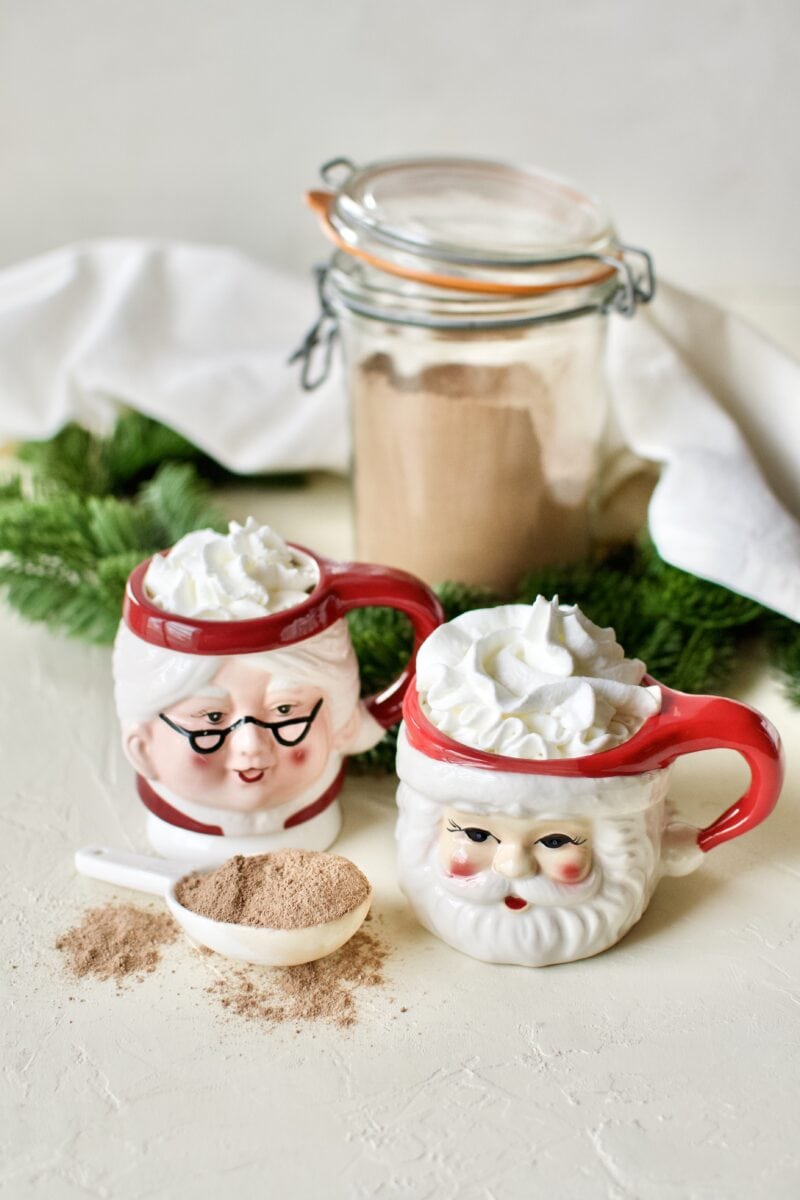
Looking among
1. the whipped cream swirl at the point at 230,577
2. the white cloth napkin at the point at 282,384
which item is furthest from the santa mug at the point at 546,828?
the white cloth napkin at the point at 282,384

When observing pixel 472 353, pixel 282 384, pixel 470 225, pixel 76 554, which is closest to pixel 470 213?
pixel 470 225

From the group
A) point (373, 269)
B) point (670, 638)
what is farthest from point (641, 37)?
point (670, 638)

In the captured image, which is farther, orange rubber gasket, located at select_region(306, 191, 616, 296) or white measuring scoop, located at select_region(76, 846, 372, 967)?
orange rubber gasket, located at select_region(306, 191, 616, 296)

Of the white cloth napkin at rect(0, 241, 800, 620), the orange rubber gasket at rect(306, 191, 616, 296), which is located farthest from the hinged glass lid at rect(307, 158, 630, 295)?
the white cloth napkin at rect(0, 241, 800, 620)

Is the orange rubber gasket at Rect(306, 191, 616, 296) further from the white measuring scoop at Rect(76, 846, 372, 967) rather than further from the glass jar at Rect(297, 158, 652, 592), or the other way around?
the white measuring scoop at Rect(76, 846, 372, 967)

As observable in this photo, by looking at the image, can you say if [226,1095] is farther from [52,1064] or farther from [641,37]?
[641,37]

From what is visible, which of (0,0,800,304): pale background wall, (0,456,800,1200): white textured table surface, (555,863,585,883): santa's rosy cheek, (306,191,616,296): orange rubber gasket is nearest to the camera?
(0,456,800,1200): white textured table surface

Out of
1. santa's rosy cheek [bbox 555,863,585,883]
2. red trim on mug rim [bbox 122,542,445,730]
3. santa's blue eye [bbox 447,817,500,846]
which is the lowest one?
santa's rosy cheek [bbox 555,863,585,883]

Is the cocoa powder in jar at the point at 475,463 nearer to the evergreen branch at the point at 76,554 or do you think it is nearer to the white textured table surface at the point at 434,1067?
the evergreen branch at the point at 76,554
